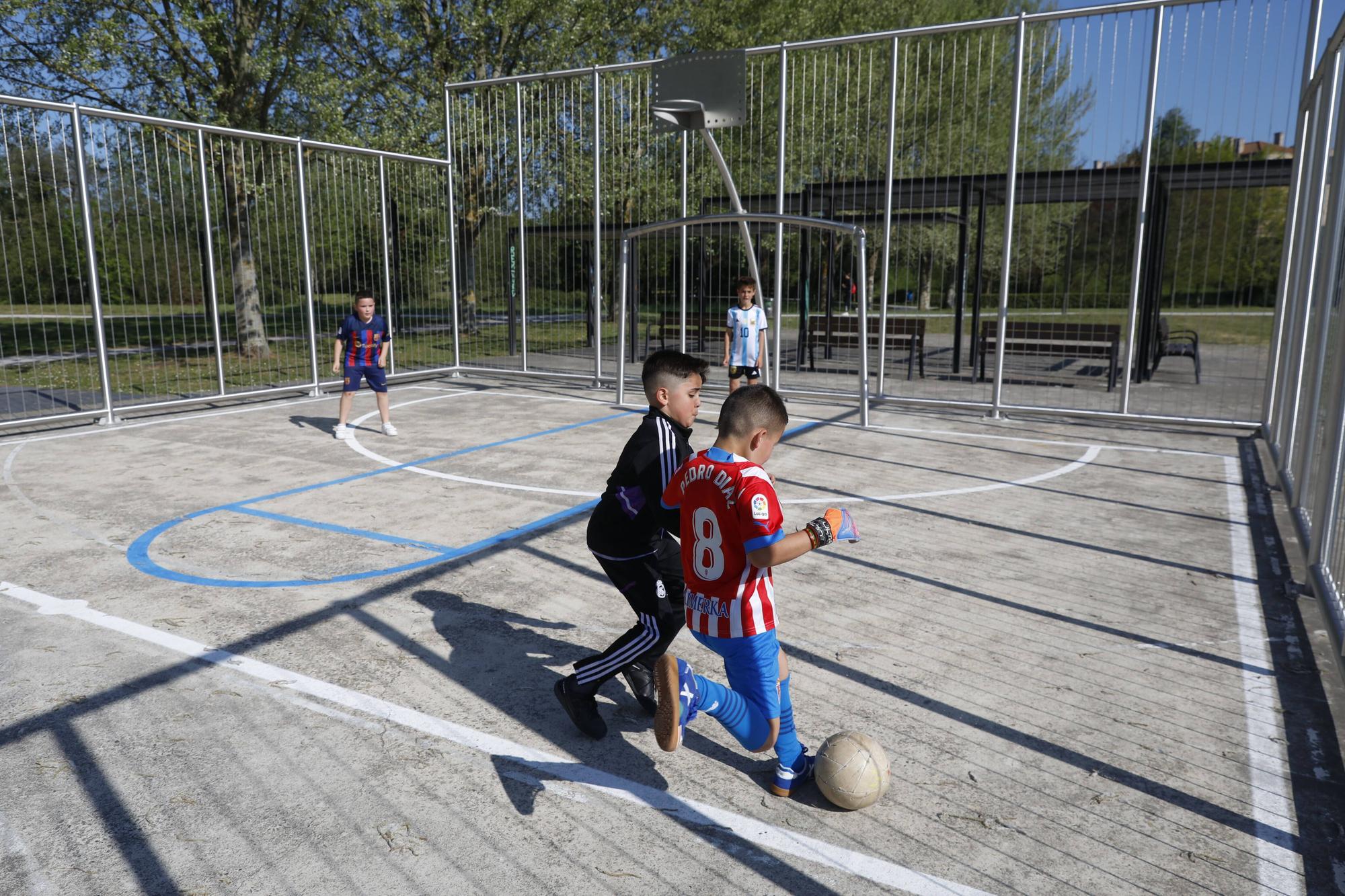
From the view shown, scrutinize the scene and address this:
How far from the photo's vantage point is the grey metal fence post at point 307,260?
44.0 feet

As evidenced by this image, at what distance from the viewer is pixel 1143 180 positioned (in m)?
10.6

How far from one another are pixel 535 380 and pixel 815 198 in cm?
623

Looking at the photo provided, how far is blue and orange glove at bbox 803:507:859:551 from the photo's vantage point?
2996mm

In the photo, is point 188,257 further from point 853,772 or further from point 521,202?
point 853,772

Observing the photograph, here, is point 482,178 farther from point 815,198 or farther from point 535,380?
point 815,198

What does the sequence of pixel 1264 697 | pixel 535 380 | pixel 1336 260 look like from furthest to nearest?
pixel 535 380, pixel 1336 260, pixel 1264 697

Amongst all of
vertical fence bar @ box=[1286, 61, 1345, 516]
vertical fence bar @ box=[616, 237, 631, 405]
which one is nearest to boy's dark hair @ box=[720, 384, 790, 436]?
vertical fence bar @ box=[1286, 61, 1345, 516]

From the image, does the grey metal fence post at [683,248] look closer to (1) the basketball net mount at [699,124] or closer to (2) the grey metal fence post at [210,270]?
(1) the basketball net mount at [699,124]

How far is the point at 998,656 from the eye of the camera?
456cm

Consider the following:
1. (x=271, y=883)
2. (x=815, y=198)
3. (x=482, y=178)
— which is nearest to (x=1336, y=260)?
(x=271, y=883)

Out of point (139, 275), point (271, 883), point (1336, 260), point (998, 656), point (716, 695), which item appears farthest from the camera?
point (139, 275)

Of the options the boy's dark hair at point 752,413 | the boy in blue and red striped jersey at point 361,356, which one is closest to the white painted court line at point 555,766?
the boy's dark hair at point 752,413

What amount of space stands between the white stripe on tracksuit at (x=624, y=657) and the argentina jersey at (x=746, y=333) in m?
7.60

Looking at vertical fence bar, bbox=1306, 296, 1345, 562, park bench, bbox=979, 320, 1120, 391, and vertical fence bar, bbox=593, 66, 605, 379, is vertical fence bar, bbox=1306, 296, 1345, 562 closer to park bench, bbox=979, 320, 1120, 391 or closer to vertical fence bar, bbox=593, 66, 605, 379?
park bench, bbox=979, 320, 1120, 391
